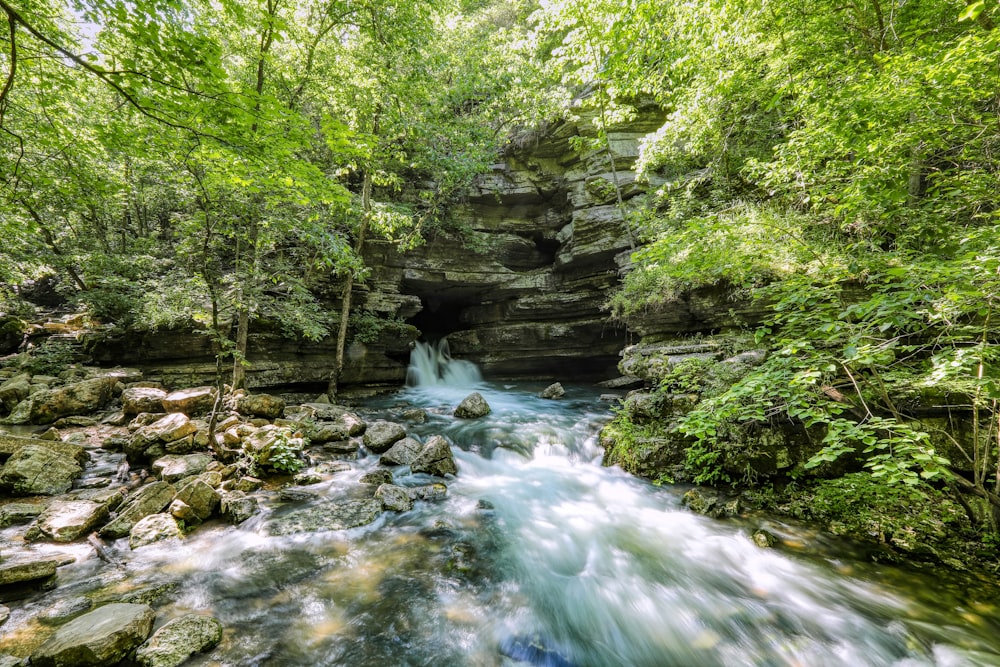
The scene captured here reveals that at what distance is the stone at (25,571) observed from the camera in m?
3.13

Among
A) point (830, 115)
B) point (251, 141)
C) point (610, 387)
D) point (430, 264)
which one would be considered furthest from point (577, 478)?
point (430, 264)

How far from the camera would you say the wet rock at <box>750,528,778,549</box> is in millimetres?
4203

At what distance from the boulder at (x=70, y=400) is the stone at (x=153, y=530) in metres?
5.50

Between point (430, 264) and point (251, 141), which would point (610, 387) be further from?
point (251, 141)

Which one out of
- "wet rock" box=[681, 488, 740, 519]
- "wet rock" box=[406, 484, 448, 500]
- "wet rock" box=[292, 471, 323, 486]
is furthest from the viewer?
"wet rock" box=[292, 471, 323, 486]

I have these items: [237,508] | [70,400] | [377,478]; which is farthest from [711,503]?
[70,400]

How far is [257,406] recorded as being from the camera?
771 centimetres

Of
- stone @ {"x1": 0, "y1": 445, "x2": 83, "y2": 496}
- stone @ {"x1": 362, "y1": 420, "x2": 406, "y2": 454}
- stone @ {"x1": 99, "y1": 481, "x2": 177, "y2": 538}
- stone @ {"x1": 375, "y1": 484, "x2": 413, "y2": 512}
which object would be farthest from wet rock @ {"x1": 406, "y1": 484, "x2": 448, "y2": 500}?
stone @ {"x1": 0, "y1": 445, "x2": 83, "y2": 496}

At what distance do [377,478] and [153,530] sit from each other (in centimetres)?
266

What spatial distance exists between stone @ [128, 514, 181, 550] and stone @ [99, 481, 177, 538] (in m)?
0.11

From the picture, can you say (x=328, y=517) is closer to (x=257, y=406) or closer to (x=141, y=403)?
(x=257, y=406)

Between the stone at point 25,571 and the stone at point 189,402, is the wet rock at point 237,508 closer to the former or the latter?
the stone at point 25,571

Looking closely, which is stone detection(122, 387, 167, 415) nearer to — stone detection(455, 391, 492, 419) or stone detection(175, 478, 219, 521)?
stone detection(175, 478, 219, 521)

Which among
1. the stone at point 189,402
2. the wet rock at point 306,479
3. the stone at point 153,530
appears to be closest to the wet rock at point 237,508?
the stone at point 153,530
